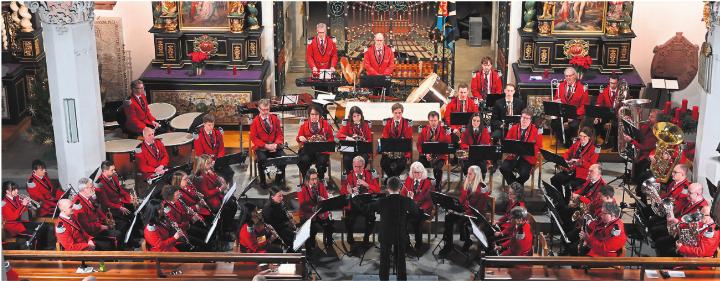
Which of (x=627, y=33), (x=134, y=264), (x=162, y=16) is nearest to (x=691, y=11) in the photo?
(x=627, y=33)

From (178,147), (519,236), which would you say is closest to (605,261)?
(519,236)

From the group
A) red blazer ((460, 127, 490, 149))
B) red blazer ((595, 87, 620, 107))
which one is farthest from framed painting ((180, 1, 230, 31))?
red blazer ((595, 87, 620, 107))

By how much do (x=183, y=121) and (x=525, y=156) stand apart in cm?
505

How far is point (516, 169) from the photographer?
12438mm

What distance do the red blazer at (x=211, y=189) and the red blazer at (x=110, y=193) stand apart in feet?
3.39

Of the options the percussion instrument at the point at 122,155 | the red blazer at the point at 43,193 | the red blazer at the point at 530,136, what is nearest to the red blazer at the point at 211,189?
the red blazer at the point at 43,193

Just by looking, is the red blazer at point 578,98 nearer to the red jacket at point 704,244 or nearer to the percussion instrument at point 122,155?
the red jacket at point 704,244

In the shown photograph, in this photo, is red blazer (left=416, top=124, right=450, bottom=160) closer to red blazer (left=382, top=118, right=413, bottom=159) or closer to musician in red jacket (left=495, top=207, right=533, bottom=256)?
red blazer (left=382, top=118, right=413, bottom=159)

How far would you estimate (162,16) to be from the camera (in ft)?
50.3

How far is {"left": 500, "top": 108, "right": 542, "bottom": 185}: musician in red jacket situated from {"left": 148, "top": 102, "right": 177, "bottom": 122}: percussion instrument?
5.18 m

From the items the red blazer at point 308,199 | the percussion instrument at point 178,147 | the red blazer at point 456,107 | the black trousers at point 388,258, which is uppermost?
the red blazer at point 456,107

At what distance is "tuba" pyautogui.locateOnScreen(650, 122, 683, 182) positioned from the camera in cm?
1188

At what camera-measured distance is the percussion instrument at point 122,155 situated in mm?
12961

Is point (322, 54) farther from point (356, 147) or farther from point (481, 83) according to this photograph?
point (356, 147)
